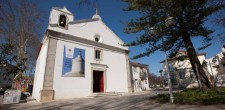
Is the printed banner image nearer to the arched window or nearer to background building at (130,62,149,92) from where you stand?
the arched window

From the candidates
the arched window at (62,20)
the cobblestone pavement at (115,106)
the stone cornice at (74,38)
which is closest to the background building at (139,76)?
the stone cornice at (74,38)

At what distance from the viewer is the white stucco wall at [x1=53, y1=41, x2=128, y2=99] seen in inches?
494

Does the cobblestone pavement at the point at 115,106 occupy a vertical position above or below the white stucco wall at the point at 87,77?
below

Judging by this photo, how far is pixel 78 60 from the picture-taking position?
46.1 ft

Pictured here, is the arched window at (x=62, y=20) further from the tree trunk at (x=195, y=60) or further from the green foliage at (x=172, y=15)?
the tree trunk at (x=195, y=60)

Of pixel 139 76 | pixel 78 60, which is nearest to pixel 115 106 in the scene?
pixel 78 60

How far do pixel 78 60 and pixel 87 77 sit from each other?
1879mm

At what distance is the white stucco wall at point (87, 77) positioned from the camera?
41.1ft

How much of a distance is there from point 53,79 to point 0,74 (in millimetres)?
6998

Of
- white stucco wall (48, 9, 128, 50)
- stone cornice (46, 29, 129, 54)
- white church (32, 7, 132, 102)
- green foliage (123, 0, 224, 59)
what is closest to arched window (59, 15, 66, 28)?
white church (32, 7, 132, 102)

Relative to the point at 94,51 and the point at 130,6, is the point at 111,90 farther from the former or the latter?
the point at 130,6

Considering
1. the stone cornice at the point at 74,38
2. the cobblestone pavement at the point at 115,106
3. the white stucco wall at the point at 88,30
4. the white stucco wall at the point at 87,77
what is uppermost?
the white stucco wall at the point at 88,30

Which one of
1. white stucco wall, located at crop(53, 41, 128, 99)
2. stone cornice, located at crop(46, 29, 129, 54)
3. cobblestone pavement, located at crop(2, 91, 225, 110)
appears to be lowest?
cobblestone pavement, located at crop(2, 91, 225, 110)

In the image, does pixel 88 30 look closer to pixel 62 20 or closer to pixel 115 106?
pixel 62 20
